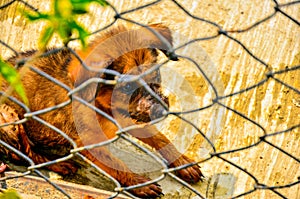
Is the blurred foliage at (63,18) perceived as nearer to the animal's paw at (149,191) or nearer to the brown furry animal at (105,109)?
the brown furry animal at (105,109)

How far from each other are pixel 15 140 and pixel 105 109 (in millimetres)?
750

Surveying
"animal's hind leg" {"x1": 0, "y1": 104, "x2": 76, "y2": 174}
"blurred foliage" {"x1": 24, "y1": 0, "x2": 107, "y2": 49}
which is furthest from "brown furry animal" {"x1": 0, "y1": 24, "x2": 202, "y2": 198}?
"blurred foliage" {"x1": 24, "y1": 0, "x2": 107, "y2": 49}

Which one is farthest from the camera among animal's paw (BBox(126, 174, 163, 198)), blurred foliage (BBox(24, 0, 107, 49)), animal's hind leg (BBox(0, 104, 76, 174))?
animal's hind leg (BBox(0, 104, 76, 174))

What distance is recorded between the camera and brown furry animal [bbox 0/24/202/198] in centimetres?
407

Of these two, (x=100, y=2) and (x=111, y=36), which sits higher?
(x=111, y=36)

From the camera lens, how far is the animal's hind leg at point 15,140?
4.17m

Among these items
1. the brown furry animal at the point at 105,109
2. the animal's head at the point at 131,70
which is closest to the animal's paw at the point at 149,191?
the brown furry animal at the point at 105,109

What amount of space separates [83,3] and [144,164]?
9.50ft

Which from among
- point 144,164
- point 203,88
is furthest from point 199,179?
point 203,88

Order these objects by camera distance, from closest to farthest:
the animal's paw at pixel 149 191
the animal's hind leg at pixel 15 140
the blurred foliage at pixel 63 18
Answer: the blurred foliage at pixel 63 18 < the animal's paw at pixel 149 191 < the animal's hind leg at pixel 15 140

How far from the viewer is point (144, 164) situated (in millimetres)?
4391

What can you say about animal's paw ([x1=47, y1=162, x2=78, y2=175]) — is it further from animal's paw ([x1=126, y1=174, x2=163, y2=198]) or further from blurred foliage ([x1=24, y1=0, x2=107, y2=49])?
blurred foliage ([x1=24, y1=0, x2=107, y2=49])

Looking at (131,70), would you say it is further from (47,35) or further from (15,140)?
(47,35)

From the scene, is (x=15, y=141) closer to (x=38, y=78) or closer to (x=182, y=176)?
(x=38, y=78)
